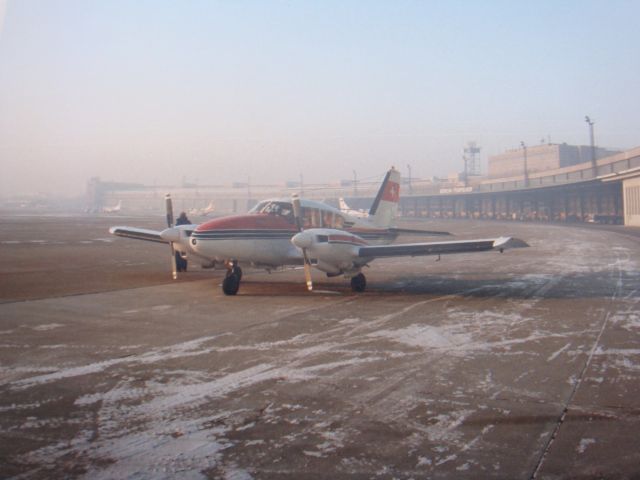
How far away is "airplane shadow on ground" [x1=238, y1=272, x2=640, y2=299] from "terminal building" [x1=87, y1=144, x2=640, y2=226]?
135 ft

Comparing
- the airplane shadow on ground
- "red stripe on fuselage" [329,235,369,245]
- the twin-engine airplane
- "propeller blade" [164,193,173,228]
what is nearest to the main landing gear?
the twin-engine airplane

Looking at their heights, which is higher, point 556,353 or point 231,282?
point 231,282

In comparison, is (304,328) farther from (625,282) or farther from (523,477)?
(625,282)

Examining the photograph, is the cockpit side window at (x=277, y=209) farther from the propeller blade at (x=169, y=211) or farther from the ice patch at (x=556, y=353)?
the ice patch at (x=556, y=353)

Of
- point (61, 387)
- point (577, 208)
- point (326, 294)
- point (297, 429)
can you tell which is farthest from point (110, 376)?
point (577, 208)

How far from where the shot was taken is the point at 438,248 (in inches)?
619

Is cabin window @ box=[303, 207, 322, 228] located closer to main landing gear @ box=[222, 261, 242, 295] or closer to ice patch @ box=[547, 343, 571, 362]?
main landing gear @ box=[222, 261, 242, 295]

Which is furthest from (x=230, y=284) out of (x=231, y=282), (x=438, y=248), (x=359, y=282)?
(x=438, y=248)

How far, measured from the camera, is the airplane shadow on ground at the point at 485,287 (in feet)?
52.8

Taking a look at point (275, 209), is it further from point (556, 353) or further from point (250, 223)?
point (556, 353)

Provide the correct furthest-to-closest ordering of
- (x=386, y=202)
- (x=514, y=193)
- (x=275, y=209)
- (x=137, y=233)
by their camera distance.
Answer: (x=514, y=193) < (x=386, y=202) < (x=137, y=233) < (x=275, y=209)

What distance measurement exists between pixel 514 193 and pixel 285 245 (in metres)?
96.7

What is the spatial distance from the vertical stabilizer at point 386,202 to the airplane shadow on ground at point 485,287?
3144 mm

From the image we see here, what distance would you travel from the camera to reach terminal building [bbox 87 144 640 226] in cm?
7669
